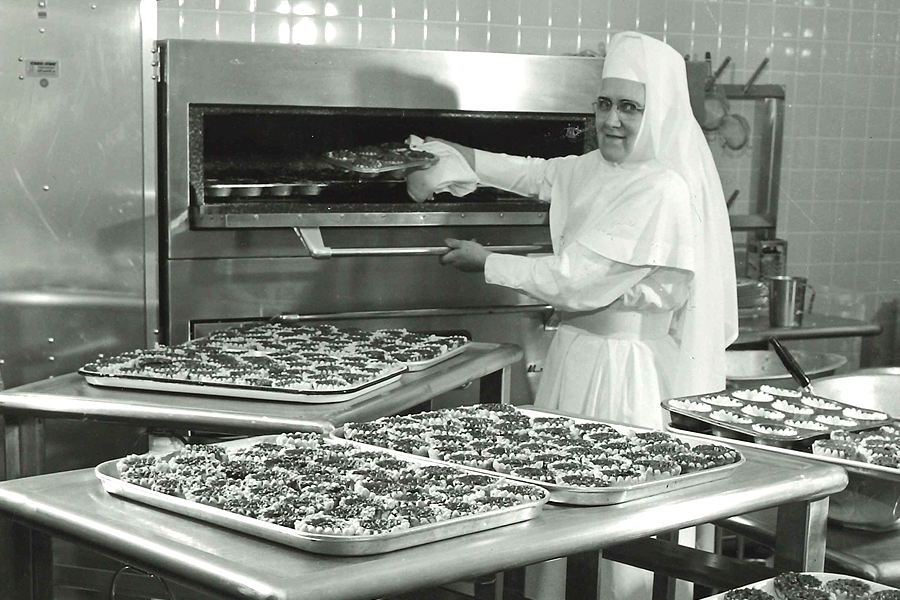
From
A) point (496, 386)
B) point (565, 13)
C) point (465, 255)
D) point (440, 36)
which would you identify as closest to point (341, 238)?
point (465, 255)

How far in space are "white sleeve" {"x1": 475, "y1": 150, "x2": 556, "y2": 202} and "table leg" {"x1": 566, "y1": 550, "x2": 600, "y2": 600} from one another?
181 centimetres

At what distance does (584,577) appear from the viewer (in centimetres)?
213

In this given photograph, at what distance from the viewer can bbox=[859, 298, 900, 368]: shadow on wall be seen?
499 centimetres

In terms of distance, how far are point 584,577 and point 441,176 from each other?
1736 millimetres

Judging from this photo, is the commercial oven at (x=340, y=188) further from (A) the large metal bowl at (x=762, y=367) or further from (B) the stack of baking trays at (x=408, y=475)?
(B) the stack of baking trays at (x=408, y=475)

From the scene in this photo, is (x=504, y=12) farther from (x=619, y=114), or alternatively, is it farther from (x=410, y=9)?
(x=619, y=114)

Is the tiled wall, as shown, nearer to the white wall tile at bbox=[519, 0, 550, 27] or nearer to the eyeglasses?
the white wall tile at bbox=[519, 0, 550, 27]

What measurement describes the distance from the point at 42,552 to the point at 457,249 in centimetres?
182

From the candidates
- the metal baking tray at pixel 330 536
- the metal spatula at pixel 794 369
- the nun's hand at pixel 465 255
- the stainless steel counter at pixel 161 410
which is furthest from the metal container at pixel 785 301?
the metal baking tray at pixel 330 536

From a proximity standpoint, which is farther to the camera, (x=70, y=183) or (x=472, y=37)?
(x=472, y=37)

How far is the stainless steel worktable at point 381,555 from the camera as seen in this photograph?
1.41 m

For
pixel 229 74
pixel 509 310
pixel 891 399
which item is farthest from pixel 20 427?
pixel 891 399

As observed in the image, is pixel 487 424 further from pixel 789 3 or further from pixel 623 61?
pixel 789 3

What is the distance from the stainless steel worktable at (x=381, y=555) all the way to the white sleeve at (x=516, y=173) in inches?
74.7
